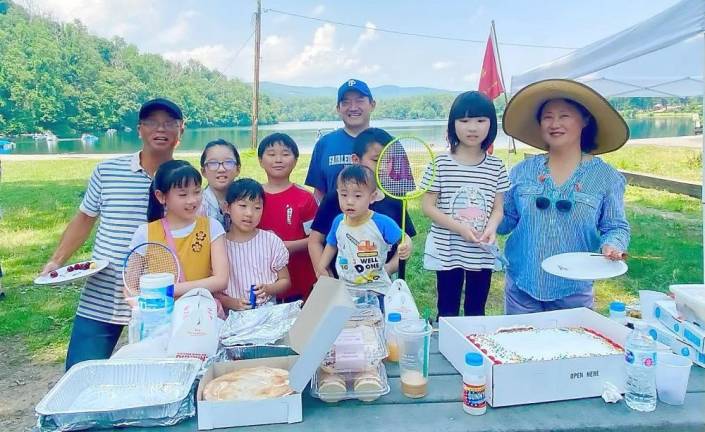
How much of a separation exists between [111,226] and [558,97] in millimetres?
2622

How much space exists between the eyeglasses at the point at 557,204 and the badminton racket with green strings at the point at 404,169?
628 millimetres

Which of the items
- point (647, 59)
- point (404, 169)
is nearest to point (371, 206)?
point (404, 169)

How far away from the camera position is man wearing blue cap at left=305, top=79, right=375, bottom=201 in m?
3.87

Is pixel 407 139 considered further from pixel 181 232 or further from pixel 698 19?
pixel 698 19

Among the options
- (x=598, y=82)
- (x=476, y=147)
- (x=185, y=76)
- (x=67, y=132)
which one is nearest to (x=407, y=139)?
(x=476, y=147)

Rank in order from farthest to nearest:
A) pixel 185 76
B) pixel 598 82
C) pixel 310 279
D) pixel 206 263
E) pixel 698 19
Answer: pixel 185 76, pixel 598 82, pixel 698 19, pixel 310 279, pixel 206 263

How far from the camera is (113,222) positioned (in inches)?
118

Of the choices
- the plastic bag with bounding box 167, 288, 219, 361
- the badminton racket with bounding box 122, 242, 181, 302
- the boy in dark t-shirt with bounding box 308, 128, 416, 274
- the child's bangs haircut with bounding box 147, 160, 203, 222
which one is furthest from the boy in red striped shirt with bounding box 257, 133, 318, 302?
the plastic bag with bounding box 167, 288, 219, 361

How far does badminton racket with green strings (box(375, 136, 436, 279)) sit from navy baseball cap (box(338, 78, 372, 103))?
928 millimetres

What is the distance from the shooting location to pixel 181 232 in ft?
9.28

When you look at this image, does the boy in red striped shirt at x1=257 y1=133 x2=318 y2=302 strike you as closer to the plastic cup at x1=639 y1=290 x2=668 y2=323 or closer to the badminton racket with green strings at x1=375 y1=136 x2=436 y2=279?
the badminton racket with green strings at x1=375 y1=136 x2=436 y2=279

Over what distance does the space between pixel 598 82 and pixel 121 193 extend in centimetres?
1279


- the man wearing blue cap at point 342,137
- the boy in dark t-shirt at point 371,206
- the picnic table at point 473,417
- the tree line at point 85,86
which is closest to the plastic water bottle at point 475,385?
the picnic table at point 473,417

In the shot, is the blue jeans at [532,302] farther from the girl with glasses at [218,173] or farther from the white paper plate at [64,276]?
the white paper plate at [64,276]
